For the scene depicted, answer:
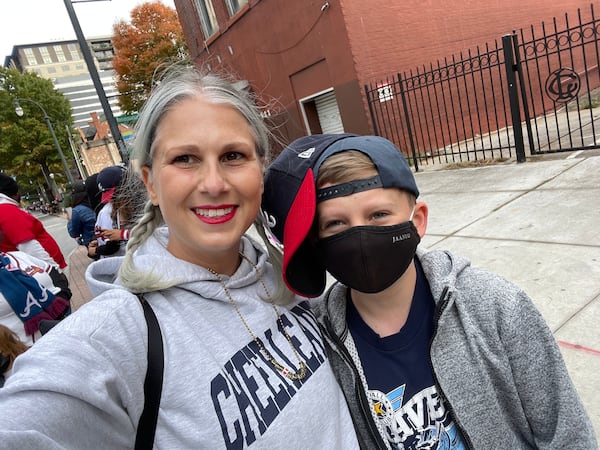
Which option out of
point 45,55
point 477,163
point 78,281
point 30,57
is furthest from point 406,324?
point 45,55

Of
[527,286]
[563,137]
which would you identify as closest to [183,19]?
[563,137]

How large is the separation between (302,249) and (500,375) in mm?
688

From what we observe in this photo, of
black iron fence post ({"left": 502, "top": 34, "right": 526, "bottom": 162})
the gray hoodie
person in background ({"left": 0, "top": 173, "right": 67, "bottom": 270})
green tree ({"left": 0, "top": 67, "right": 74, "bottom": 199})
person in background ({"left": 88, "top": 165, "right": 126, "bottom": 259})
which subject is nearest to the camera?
the gray hoodie

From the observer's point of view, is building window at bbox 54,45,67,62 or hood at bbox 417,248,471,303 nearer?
hood at bbox 417,248,471,303

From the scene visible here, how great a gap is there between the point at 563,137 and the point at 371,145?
8.72 metres

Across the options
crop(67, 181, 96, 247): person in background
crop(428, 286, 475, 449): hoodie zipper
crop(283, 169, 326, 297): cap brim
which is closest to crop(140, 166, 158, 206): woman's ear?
crop(283, 169, 326, 297): cap brim

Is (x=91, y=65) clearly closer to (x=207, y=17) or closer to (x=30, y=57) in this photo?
(x=207, y=17)

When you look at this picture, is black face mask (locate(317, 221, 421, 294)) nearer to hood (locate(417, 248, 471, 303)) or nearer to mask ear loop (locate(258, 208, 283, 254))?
hood (locate(417, 248, 471, 303))

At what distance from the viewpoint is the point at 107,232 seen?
4.02 metres

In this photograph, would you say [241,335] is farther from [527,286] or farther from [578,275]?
[578,275]

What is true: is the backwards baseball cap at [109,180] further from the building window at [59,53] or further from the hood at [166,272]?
the building window at [59,53]

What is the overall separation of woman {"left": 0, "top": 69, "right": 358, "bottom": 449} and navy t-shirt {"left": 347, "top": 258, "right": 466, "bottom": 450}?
0.12 m

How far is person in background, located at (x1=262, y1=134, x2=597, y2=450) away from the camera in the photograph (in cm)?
117

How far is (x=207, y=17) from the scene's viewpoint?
15.3m
